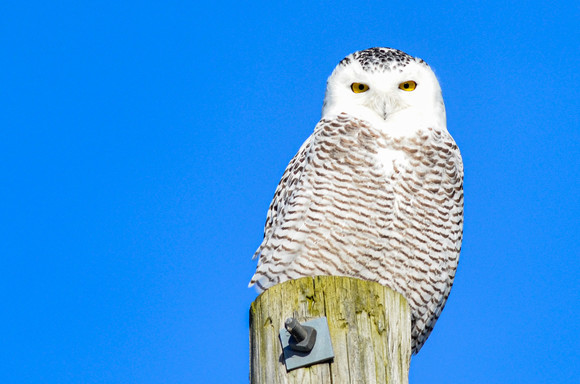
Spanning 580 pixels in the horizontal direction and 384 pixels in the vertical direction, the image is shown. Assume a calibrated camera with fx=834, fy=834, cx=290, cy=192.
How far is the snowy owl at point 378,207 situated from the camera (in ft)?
17.4

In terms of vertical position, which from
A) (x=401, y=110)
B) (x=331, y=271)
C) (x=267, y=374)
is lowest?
(x=267, y=374)

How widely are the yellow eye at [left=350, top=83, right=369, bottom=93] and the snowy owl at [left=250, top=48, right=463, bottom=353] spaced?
0.57 ft

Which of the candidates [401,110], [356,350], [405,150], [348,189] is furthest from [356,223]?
[356,350]

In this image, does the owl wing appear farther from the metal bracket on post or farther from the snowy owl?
the metal bracket on post

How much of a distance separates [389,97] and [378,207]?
0.98 m

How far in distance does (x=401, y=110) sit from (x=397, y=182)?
0.69 metres

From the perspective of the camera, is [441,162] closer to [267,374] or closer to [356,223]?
[356,223]

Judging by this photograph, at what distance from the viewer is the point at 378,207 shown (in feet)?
17.3

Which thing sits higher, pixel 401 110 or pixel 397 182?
pixel 401 110

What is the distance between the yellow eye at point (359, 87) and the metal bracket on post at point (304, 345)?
3001 mm

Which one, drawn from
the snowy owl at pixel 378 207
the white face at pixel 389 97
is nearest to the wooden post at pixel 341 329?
the snowy owl at pixel 378 207

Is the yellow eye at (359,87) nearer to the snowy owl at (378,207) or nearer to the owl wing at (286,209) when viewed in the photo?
the snowy owl at (378,207)

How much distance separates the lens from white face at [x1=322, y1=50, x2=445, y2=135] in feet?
18.7

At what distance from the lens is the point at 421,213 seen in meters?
5.36
